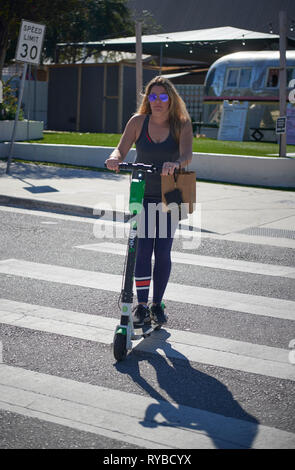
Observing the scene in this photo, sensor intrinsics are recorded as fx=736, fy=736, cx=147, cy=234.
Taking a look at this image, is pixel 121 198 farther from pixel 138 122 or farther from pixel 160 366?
pixel 160 366

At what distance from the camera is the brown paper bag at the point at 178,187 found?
17.3 feet

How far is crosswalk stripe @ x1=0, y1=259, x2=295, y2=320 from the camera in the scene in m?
6.54

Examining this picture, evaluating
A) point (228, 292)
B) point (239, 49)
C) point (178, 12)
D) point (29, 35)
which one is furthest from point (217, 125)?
point (178, 12)

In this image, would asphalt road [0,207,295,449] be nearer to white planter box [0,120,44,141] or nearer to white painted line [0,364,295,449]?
white painted line [0,364,295,449]

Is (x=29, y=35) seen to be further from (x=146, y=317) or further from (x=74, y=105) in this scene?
(x=74, y=105)

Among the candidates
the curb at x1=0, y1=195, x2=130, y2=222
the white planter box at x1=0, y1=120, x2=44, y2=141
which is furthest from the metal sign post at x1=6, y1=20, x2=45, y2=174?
the white planter box at x1=0, y1=120, x2=44, y2=141

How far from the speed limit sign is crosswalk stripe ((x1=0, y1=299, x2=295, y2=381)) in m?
9.69

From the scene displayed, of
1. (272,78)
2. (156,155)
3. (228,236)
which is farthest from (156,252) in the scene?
(272,78)

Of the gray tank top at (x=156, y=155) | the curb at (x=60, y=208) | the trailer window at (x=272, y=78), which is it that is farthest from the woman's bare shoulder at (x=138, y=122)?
the trailer window at (x=272, y=78)

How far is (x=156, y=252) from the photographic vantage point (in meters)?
5.80

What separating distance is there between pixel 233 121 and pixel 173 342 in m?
23.5

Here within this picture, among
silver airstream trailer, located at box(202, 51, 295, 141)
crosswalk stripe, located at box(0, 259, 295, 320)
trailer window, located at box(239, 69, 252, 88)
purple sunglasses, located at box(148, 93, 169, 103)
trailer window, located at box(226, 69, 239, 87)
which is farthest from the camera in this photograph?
trailer window, located at box(226, 69, 239, 87)

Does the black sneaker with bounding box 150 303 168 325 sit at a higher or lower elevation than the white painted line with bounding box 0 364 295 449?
higher

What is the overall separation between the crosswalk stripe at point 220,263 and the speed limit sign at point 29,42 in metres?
7.13
